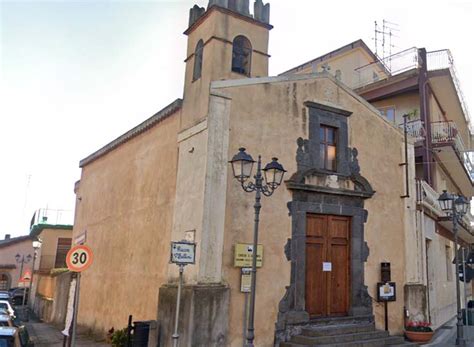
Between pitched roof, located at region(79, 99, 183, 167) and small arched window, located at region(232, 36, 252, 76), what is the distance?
1.80 m

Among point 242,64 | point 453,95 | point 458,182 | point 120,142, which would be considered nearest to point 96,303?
point 120,142

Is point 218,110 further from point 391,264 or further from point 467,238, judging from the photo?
point 467,238

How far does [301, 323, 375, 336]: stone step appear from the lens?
999cm

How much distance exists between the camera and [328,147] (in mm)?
12055

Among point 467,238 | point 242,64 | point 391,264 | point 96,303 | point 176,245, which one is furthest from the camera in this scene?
point 467,238

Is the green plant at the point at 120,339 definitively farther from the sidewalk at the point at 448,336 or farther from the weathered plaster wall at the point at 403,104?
the weathered plaster wall at the point at 403,104

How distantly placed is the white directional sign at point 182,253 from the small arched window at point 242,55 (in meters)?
5.32

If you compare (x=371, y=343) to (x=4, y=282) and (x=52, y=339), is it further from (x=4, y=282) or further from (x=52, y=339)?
(x=4, y=282)

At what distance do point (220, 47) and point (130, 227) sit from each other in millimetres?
6351

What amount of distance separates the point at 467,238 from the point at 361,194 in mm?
13932

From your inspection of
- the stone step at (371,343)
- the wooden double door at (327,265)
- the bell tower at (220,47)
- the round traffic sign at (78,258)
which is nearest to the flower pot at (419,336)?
the stone step at (371,343)

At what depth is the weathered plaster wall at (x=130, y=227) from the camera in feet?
37.7

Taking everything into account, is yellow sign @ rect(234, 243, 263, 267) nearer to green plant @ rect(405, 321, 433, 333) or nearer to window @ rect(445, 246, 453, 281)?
green plant @ rect(405, 321, 433, 333)

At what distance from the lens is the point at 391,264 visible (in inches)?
493
